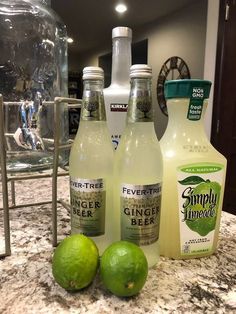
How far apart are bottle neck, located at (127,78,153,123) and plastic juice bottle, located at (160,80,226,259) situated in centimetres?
5

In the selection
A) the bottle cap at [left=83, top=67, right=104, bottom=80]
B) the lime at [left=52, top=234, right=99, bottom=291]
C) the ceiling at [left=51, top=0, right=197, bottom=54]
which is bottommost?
the lime at [left=52, top=234, right=99, bottom=291]

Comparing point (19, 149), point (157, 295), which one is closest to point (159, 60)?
point (19, 149)

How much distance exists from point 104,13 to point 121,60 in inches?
114

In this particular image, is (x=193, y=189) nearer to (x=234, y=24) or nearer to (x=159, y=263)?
(x=159, y=263)

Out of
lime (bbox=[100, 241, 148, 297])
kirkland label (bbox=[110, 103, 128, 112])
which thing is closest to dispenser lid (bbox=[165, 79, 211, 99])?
kirkland label (bbox=[110, 103, 128, 112])

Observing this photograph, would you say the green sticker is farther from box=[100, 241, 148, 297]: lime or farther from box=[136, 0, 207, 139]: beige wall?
box=[136, 0, 207, 139]: beige wall

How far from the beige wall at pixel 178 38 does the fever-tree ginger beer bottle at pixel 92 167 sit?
183 centimetres

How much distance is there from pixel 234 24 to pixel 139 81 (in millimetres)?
1640

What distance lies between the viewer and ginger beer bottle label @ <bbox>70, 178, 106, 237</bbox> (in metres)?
0.41

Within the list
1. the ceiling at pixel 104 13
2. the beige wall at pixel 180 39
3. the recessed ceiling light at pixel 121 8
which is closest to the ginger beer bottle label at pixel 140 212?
the beige wall at pixel 180 39

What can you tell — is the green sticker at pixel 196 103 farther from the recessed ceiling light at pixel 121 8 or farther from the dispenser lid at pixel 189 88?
the recessed ceiling light at pixel 121 8

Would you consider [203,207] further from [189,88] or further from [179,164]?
[189,88]

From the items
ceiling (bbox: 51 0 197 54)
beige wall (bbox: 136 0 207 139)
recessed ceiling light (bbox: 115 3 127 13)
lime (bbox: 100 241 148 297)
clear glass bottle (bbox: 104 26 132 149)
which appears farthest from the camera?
recessed ceiling light (bbox: 115 3 127 13)

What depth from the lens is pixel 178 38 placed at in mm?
2715
